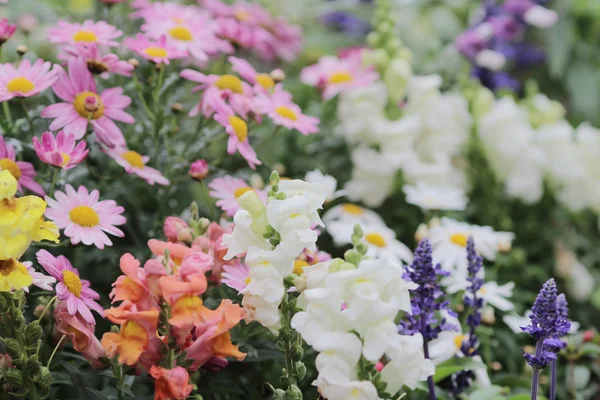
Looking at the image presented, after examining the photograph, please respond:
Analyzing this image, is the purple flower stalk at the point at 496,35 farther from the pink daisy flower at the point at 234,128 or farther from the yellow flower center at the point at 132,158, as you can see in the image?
the yellow flower center at the point at 132,158

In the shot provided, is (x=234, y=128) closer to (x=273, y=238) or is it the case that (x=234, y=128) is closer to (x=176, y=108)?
(x=176, y=108)

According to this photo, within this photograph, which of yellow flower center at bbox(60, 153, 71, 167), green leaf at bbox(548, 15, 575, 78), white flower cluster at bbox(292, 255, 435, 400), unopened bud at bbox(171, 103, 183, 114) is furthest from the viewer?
green leaf at bbox(548, 15, 575, 78)

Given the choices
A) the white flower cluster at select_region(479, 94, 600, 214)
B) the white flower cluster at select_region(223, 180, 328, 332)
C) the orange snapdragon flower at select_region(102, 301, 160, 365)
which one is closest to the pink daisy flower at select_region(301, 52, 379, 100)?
the white flower cluster at select_region(479, 94, 600, 214)

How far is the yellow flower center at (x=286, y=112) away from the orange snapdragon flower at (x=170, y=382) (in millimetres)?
528

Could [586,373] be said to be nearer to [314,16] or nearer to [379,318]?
[379,318]

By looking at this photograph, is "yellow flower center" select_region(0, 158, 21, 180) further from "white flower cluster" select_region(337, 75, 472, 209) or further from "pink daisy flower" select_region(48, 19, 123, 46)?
"white flower cluster" select_region(337, 75, 472, 209)

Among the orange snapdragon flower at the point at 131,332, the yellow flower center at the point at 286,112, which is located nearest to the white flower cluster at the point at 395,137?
the yellow flower center at the point at 286,112

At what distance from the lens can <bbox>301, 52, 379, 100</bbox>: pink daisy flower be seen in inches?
55.6

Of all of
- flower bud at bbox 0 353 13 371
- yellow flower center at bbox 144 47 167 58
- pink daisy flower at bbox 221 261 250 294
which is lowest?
flower bud at bbox 0 353 13 371

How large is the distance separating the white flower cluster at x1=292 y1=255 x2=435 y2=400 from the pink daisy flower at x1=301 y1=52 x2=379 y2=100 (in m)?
0.80

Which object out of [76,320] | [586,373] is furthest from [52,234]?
[586,373]

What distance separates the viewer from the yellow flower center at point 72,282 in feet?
2.50

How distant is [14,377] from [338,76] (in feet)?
3.03

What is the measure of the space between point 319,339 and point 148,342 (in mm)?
175
